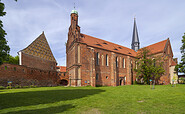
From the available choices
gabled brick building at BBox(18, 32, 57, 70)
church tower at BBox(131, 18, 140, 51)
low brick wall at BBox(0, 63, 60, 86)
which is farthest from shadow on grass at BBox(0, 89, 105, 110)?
church tower at BBox(131, 18, 140, 51)

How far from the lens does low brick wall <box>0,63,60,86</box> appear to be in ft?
68.3

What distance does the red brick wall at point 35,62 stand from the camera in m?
27.7

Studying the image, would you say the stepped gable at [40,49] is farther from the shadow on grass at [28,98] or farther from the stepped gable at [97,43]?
the shadow on grass at [28,98]

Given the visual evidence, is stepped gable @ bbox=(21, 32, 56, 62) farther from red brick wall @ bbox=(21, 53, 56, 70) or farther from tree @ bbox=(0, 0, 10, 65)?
tree @ bbox=(0, 0, 10, 65)

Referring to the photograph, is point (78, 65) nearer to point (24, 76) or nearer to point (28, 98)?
point (24, 76)

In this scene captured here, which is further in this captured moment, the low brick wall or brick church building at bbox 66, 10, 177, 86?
brick church building at bbox 66, 10, 177, 86

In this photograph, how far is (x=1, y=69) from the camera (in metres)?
20.5

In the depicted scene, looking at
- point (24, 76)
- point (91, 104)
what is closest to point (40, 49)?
point (24, 76)

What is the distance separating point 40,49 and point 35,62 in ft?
15.0

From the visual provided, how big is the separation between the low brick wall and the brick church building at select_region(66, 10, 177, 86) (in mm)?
5917

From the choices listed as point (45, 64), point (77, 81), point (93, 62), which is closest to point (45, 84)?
point (45, 64)

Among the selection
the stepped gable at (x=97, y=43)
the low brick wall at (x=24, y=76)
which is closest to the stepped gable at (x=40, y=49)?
the low brick wall at (x=24, y=76)

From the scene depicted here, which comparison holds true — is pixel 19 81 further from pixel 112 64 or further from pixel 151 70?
pixel 151 70

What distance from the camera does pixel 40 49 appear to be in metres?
32.9
